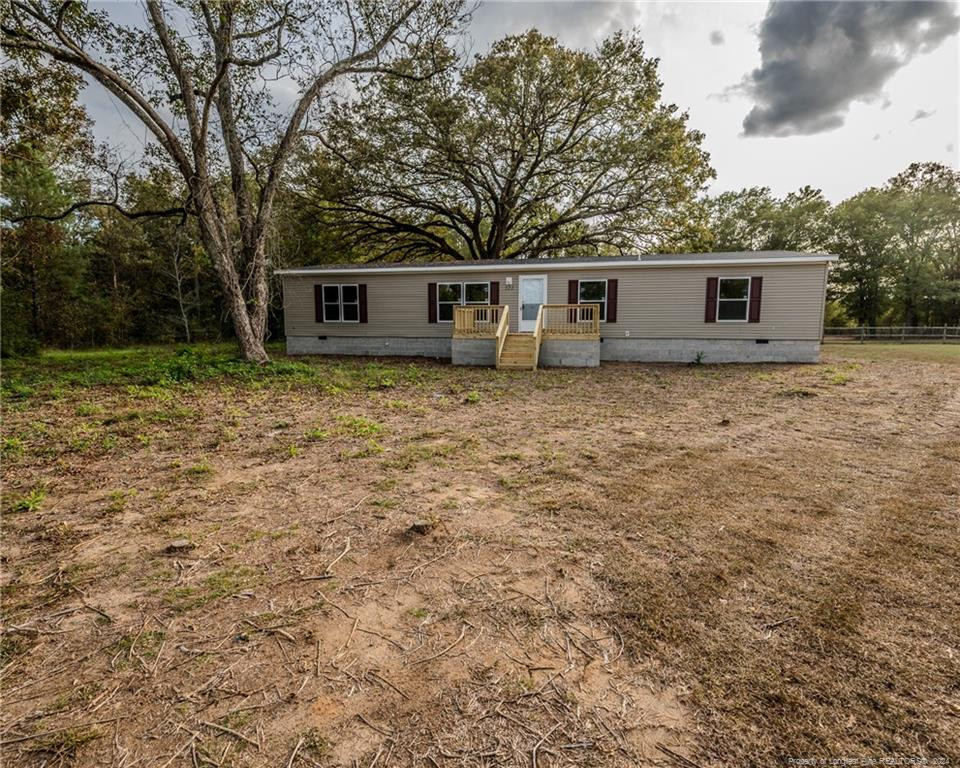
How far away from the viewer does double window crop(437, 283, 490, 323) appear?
13.7 m

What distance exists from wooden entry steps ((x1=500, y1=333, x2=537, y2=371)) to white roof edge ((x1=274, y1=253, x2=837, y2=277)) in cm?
265

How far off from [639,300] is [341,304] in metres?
9.32

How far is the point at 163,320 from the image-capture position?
20.8m

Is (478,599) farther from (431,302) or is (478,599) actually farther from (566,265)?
(431,302)

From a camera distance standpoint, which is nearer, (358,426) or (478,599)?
(478,599)

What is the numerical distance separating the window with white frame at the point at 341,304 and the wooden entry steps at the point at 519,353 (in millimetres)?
5671

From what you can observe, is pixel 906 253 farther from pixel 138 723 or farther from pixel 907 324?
pixel 138 723

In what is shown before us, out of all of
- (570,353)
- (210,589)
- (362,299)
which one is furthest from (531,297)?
(210,589)

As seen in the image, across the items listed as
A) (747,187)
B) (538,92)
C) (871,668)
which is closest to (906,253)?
(747,187)

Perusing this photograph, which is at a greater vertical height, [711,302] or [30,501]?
[711,302]

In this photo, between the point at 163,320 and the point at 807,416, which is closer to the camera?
the point at 807,416

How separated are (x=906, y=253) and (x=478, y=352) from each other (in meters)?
31.8

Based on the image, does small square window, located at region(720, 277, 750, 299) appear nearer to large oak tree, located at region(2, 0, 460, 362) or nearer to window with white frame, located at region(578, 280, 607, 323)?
window with white frame, located at region(578, 280, 607, 323)

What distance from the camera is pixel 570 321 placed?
12.7 m
